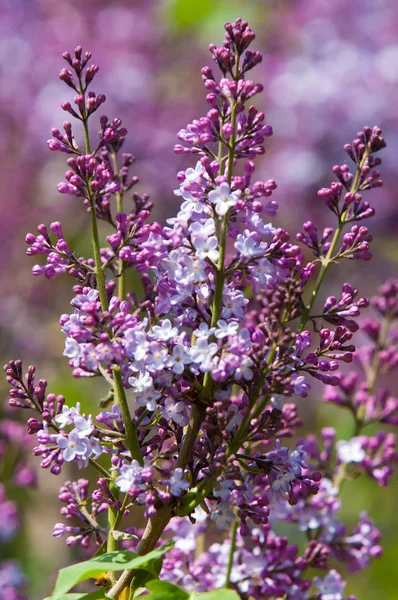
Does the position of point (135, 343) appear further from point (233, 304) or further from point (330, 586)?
point (330, 586)

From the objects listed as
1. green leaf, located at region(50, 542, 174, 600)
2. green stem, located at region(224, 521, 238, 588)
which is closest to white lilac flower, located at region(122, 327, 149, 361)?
green leaf, located at region(50, 542, 174, 600)

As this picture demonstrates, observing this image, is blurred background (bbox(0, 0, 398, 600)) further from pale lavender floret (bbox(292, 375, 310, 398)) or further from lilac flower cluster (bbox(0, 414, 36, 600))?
pale lavender floret (bbox(292, 375, 310, 398))

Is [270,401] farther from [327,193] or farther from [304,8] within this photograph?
[304,8]

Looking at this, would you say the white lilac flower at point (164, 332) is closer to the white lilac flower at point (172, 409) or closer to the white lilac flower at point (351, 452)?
the white lilac flower at point (172, 409)

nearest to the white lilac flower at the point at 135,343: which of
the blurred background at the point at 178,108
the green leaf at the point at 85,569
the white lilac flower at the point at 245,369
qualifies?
the white lilac flower at the point at 245,369

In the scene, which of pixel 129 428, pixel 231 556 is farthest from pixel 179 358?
pixel 231 556

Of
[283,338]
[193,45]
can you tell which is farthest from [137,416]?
[193,45]
